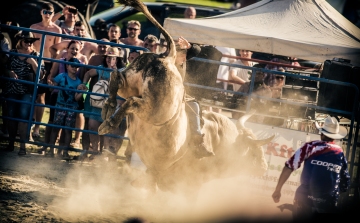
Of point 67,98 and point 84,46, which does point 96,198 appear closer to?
point 67,98

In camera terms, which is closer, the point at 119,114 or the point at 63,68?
the point at 119,114

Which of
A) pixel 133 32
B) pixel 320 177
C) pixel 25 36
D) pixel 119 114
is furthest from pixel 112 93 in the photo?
pixel 133 32

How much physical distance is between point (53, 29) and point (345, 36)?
5555 millimetres

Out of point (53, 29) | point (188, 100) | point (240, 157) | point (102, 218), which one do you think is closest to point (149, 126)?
point (188, 100)

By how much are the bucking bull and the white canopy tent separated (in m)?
2.05

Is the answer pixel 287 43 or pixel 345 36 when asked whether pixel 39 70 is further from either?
pixel 345 36

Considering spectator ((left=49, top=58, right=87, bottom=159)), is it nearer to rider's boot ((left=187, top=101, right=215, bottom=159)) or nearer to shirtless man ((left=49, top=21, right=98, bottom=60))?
shirtless man ((left=49, top=21, right=98, bottom=60))

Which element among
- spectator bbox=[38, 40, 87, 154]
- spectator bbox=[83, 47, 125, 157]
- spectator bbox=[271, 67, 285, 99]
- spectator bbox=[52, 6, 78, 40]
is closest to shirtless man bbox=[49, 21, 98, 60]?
spectator bbox=[38, 40, 87, 154]

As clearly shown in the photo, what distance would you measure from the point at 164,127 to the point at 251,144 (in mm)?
2054

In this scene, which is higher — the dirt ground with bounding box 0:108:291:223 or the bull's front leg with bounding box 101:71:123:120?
the bull's front leg with bounding box 101:71:123:120

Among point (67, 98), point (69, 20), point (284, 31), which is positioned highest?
point (284, 31)

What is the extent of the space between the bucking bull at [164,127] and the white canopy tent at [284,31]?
205 centimetres

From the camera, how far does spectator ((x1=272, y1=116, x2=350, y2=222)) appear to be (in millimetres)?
6258

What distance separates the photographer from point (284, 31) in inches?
356
